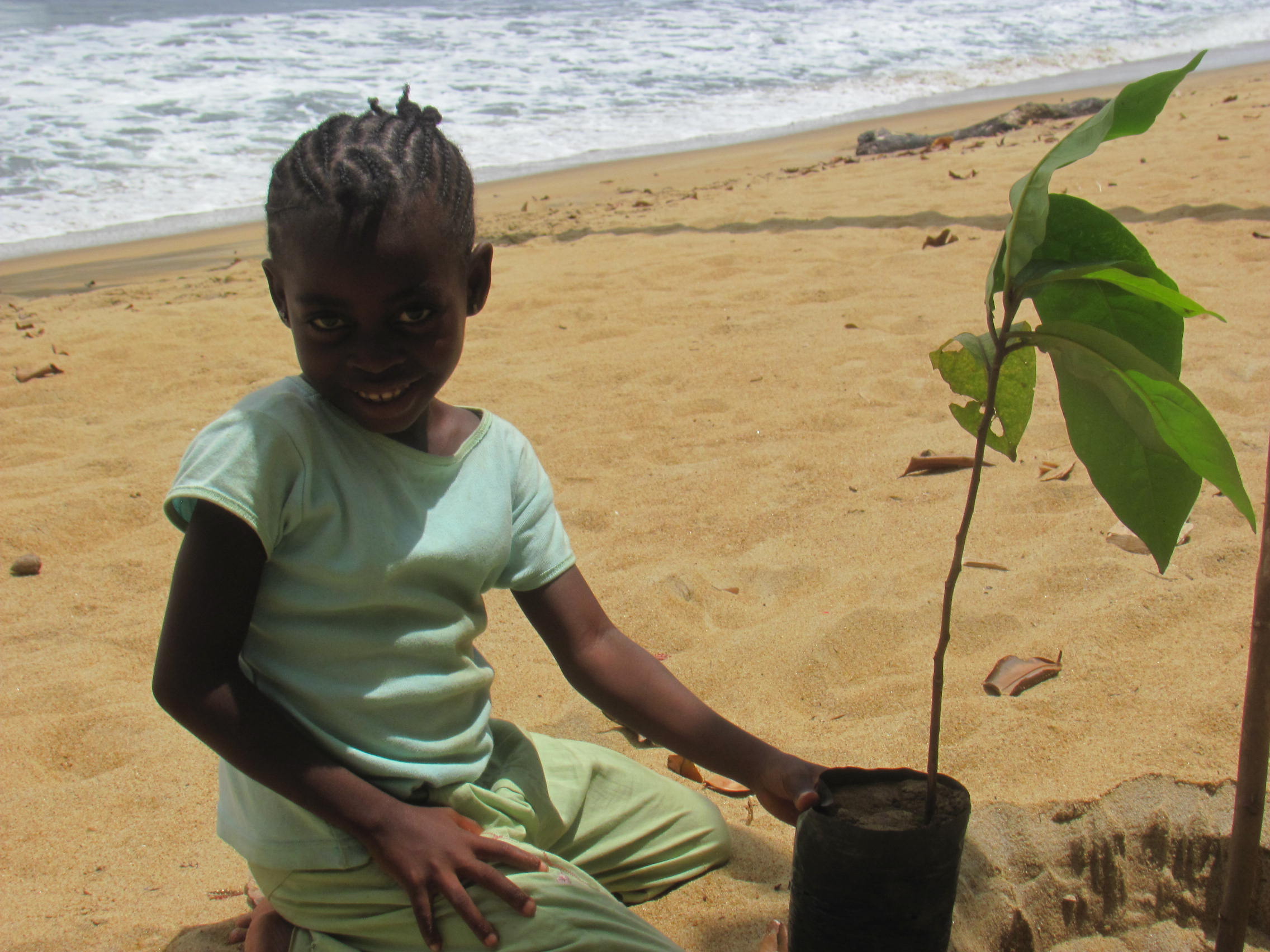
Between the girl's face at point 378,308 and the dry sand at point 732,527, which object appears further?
the dry sand at point 732,527

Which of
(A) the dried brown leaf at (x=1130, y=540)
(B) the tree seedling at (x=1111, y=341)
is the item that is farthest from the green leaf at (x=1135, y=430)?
(A) the dried brown leaf at (x=1130, y=540)

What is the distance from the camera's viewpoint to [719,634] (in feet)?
7.35

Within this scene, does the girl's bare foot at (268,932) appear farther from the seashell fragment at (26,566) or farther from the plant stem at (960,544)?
the seashell fragment at (26,566)

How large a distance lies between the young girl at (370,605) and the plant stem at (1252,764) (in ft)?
1.51

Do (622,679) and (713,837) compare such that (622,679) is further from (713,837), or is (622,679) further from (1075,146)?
(1075,146)

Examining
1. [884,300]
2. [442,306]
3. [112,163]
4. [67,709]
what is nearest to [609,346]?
[884,300]

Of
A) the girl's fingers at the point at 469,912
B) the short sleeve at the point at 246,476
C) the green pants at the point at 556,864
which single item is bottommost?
the green pants at the point at 556,864

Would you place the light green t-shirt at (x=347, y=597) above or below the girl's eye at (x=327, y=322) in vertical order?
below

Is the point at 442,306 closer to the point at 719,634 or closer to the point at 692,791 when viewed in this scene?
the point at 692,791

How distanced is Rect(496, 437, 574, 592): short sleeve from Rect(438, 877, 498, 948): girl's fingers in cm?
43

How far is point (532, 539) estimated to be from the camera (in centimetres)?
156

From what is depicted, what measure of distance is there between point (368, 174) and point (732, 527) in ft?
5.20

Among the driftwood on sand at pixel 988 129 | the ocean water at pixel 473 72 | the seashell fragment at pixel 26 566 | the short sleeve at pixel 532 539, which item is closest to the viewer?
the short sleeve at pixel 532 539

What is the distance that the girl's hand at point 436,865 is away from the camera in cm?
126
